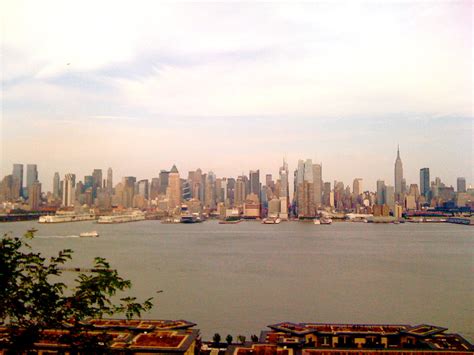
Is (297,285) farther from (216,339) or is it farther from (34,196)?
(34,196)

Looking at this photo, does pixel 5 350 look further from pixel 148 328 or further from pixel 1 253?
pixel 148 328

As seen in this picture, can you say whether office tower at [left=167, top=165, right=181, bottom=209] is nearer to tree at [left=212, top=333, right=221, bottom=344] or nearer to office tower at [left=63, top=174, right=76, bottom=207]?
office tower at [left=63, top=174, right=76, bottom=207]

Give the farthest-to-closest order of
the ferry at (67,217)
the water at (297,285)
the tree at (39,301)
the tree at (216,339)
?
the ferry at (67,217), the water at (297,285), the tree at (216,339), the tree at (39,301)

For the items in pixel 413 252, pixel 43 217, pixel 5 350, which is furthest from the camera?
pixel 43 217

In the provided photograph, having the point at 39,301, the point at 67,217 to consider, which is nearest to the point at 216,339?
the point at 39,301

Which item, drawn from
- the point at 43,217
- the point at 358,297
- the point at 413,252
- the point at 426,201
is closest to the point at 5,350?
the point at 358,297

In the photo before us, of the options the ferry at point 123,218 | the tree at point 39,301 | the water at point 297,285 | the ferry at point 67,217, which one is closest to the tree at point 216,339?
the water at point 297,285

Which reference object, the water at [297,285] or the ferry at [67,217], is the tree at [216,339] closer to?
the water at [297,285]

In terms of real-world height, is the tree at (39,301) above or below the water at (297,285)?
above
